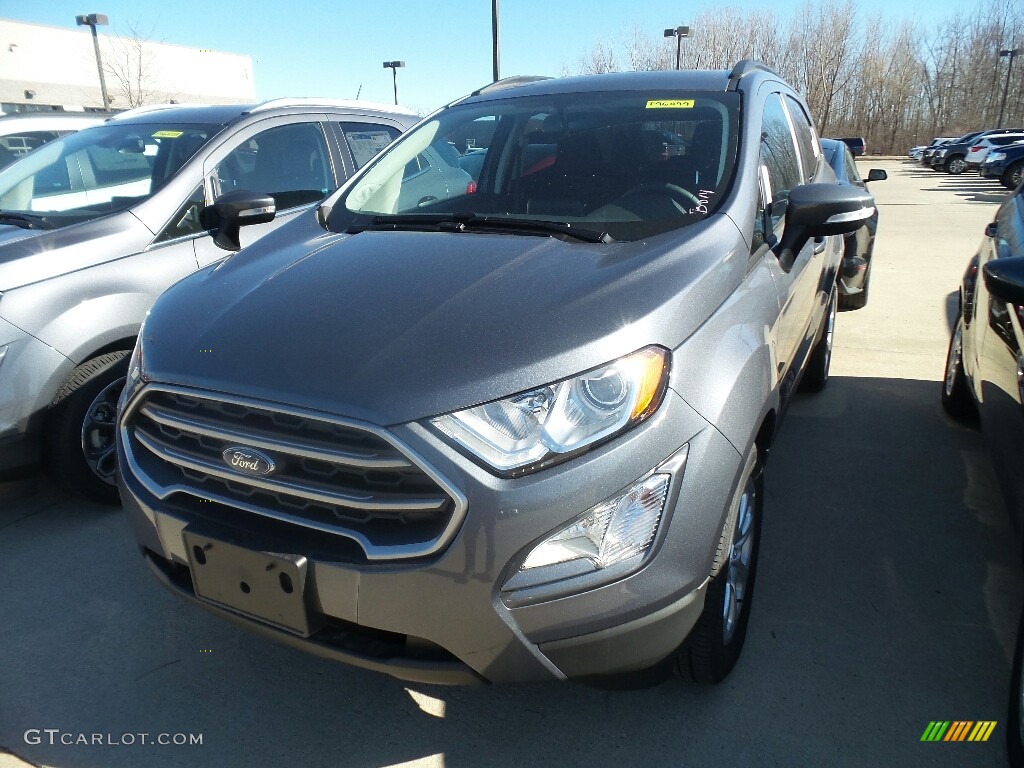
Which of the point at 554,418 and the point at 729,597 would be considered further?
the point at 729,597

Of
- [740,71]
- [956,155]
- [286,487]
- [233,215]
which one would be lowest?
[956,155]

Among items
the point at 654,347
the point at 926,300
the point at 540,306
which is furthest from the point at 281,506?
the point at 926,300

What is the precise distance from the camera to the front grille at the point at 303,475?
5.20 ft

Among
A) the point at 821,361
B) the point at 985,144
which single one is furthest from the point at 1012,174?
the point at 821,361

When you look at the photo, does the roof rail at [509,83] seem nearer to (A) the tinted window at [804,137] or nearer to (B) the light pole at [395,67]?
(A) the tinted window at [804,137]

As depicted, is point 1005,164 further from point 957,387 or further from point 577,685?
point 577,685

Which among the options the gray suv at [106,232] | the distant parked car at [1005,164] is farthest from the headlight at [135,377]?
the distant parked car at [1005,164]

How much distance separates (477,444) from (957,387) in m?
3.63

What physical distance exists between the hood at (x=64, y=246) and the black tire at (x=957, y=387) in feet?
13.8

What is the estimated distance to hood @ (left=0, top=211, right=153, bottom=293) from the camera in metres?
3.00

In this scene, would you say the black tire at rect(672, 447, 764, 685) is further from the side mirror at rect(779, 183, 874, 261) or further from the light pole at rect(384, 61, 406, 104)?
the light pole at rect(384, 61, 406, 104)

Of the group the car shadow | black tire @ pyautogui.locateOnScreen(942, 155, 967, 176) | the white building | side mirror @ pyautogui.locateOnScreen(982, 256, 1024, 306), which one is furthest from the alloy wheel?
the white building

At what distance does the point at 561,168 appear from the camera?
9.25 feet

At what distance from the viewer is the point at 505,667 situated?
167cm
